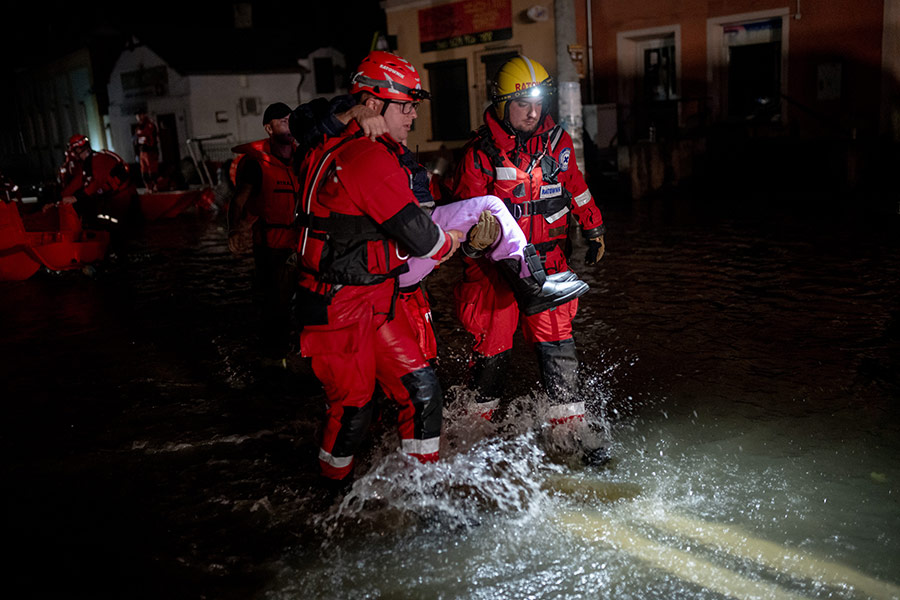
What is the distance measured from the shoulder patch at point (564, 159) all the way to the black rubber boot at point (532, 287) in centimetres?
56

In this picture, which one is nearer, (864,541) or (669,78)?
(864,541)

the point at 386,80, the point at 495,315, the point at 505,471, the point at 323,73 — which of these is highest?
the point at 323,73

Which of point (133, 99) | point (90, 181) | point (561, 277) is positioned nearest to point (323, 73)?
point (133, 99)

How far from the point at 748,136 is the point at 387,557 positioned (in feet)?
56.7

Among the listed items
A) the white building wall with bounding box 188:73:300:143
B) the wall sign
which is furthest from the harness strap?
the white building wall with bounding box 188:73:300:143

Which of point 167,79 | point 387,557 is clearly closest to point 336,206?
point 387,557

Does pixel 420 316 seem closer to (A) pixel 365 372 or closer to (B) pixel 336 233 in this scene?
(A) pixel 365 372

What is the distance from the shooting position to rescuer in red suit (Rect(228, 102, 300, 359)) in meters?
5.77

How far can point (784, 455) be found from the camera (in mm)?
4137

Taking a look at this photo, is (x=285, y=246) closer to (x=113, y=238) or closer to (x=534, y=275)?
(x=534, y=275)

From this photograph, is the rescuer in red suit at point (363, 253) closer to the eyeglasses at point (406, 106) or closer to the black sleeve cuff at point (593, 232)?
the eyeglasses at point (406, 106)

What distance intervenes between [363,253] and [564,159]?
1491mm

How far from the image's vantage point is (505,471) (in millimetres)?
4172

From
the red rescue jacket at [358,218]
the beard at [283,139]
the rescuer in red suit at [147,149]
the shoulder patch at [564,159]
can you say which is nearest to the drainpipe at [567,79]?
the beard at [283,139]
